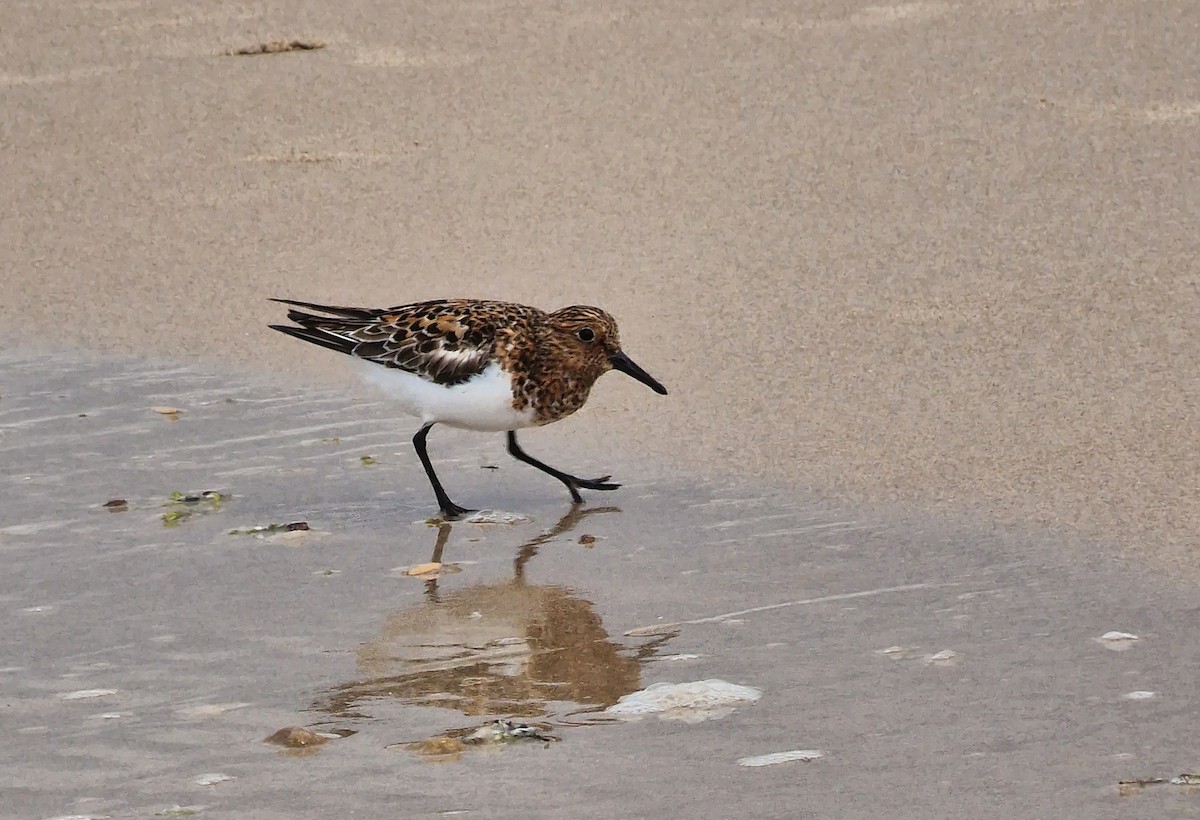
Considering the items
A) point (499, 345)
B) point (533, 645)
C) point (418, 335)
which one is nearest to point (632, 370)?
point (499, 345)

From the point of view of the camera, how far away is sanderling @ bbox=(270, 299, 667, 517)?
5.42m

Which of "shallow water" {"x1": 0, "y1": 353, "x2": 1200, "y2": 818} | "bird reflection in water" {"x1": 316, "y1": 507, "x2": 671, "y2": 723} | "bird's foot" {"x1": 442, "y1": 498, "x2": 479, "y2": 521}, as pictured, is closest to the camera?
"shallow water" {"x1": 0, "y1": 353, "x2": 1200, "y2": 818}

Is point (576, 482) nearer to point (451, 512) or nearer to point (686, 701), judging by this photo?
point (451, 512)

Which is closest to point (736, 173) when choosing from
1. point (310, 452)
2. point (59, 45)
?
point (310, 452)

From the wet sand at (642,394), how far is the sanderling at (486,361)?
247mm

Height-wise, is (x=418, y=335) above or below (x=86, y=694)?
above

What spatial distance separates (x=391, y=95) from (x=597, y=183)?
1460 mm

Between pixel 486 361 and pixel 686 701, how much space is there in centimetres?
198

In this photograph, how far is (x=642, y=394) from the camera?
6.02 metres

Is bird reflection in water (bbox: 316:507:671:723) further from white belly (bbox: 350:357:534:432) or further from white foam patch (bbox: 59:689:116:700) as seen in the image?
white belly (bbox: 350:357:534:432)

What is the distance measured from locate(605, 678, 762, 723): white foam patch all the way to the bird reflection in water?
53 mm

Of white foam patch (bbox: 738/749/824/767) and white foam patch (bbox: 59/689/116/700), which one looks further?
white foam patch (bbox: 59/689/116/700)

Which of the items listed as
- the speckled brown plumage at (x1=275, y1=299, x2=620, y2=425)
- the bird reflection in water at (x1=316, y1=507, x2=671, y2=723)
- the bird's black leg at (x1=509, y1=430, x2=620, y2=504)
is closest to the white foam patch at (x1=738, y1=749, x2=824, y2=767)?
the bird reflection in water at (x1=316, y1=507, x2=671, y2=723)

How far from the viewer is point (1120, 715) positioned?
349 centimetres
